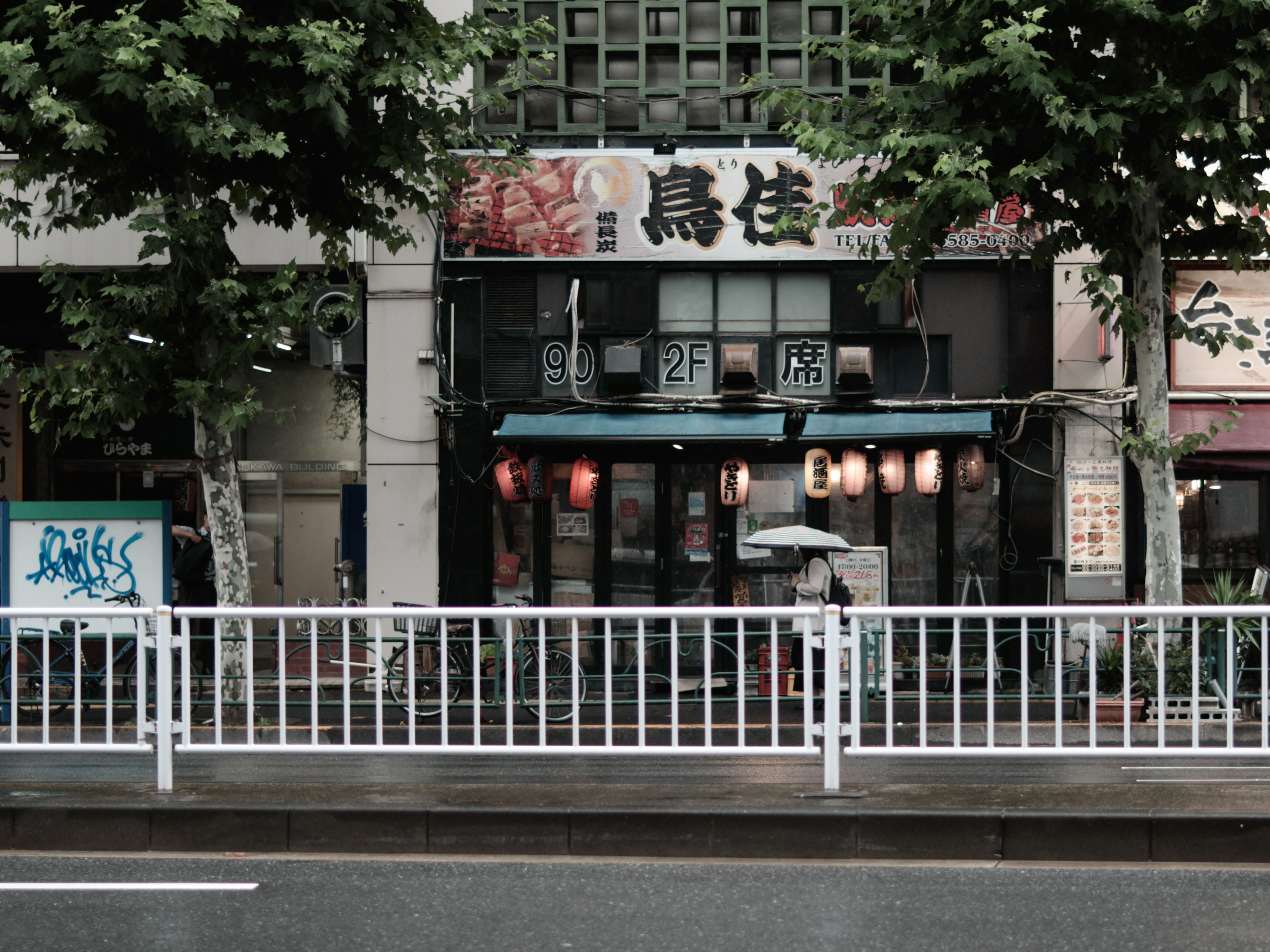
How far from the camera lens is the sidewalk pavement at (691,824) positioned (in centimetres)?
671

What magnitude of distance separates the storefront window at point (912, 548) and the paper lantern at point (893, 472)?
2.48ft

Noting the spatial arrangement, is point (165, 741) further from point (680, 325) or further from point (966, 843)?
point (680, 325)

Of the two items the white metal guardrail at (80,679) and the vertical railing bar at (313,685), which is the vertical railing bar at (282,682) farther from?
the white metal guardrail at (80,679)

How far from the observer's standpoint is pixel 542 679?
7832 millimetres


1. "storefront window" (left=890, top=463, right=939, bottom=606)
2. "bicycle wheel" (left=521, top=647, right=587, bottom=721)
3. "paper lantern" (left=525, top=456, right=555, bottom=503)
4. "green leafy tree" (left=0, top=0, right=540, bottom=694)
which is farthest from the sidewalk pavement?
"storefront window" (left=890, top=463, right=939, bottom=606)

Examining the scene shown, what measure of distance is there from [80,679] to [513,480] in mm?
6826

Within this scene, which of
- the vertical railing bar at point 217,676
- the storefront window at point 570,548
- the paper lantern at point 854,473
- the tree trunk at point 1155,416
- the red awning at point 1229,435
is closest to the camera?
the vertical railing bar at point 217,676

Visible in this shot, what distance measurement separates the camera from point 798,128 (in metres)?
11.4

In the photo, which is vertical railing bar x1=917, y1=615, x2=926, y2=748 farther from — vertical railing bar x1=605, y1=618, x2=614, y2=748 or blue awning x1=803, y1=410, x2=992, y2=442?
blue awning x1=803, y1=410, x2=992, y2=442

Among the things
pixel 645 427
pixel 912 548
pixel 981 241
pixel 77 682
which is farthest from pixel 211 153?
pixel 912 548

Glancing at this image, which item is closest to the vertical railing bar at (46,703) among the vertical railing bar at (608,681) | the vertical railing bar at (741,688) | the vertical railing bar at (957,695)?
the vertical railing bar at (608,681)

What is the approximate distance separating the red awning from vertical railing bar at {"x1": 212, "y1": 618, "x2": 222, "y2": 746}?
10933 mm

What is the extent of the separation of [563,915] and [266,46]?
8.04 m

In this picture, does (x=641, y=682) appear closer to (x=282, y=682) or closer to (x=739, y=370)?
(x=282, y=682)
